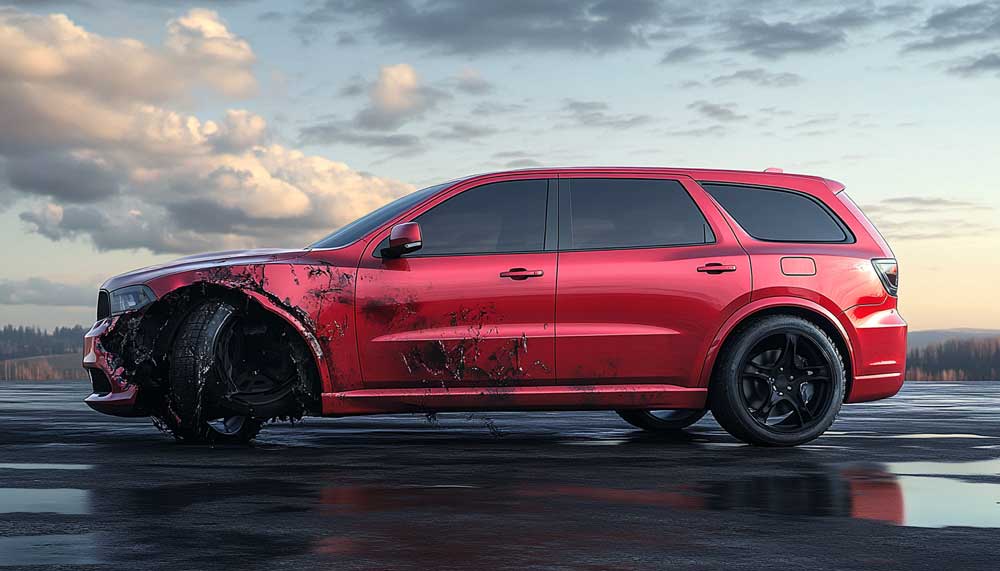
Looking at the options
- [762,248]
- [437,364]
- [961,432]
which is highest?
[762,248]

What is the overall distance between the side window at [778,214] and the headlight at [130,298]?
13.1 ft

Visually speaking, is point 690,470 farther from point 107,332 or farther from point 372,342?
point 107,332

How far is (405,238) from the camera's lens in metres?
8.02

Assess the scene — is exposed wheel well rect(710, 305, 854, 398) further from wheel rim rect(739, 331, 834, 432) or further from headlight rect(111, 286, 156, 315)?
headlight rect(111, 286, 156, 315)

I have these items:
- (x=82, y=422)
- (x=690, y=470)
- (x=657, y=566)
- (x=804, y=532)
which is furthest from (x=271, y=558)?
(x=82, y=422)

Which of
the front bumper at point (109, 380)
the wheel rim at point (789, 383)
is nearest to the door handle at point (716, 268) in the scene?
the wheel rim at point (789, 383)

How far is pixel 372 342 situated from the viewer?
26.8ft

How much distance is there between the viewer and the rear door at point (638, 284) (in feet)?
27.3

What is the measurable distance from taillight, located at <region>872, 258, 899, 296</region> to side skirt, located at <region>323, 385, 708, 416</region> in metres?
1.69

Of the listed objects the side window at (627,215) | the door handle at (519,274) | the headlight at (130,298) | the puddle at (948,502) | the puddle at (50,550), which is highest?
the side window at (627,215)

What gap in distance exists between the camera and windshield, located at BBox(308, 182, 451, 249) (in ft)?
27.8

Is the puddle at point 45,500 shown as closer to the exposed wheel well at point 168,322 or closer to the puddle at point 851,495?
the puddle at point 851,495

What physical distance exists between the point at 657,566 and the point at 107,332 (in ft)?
17.6

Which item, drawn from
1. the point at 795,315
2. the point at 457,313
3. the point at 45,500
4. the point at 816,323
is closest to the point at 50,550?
the point at 45,500
